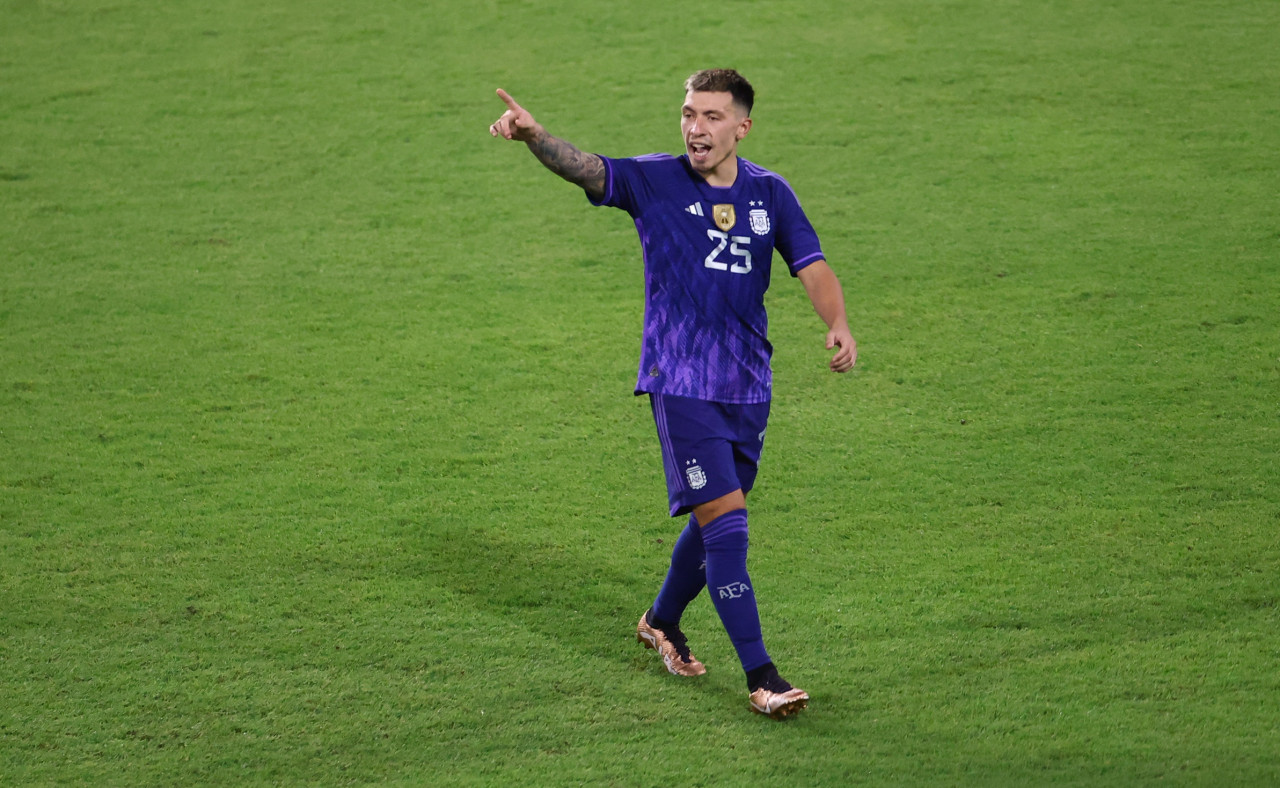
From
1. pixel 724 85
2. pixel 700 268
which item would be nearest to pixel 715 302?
pixel 700 268

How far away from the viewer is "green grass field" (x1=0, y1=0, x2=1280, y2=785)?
11.0 ft

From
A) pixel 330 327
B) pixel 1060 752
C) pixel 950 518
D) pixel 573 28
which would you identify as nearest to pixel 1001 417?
pixel 950 518

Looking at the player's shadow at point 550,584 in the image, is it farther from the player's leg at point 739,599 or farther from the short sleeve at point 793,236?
the short sleeve at point 793,236

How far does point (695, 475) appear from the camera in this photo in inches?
129

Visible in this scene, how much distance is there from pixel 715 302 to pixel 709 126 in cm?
46

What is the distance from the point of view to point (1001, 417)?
16.3ft

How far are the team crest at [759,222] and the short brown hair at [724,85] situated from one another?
0.27 m

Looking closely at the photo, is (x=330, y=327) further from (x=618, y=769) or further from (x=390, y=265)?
(x=618, y=769)

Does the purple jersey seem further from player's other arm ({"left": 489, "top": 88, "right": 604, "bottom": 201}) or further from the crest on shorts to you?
the crest on shorts

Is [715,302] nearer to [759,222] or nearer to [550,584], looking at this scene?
A: [759,222]

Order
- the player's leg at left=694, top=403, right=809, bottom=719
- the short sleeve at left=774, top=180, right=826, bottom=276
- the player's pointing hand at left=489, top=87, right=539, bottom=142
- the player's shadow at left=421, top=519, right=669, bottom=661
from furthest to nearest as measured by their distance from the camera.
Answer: the player's shadow at left=421, top=519, right=669, bottom=661
the short sleeve at left=774, top=180, right=826, bottom=276
the player's leg at left=694, top=403, right=809, bottom=719
the player's pointing hand at left=489, top=87, right=539, bottom=142

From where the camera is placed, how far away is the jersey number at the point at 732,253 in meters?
3.33

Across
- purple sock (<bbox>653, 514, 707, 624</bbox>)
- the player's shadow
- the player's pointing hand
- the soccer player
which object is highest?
the player's pointing hand

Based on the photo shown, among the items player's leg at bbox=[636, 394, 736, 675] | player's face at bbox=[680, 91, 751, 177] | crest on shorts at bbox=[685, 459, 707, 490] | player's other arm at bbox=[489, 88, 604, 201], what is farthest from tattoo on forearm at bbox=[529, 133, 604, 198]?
crest on shorts at bbox=[685, 459, 707, 490]
